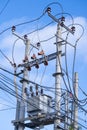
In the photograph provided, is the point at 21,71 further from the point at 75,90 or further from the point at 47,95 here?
the point at 75,90

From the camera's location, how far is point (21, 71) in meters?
21.7

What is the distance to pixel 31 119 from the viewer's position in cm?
2056

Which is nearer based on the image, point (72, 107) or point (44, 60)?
point (72, 107)

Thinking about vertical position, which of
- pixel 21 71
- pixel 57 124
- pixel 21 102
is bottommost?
pixel 57 124

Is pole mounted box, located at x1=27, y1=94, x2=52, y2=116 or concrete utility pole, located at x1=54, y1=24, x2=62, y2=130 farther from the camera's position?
pole mounted box, located at x1=27, y1=94, x2=52, y2=116

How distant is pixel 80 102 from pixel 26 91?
2762 millimetres

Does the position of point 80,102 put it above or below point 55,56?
below

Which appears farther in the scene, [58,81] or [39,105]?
[39,105]

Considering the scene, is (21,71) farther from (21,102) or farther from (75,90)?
(75,90)

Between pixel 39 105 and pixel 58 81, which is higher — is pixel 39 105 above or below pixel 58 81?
below

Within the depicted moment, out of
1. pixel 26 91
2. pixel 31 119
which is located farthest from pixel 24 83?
pixel 31 119

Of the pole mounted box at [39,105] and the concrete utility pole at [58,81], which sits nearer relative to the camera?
the concrete utility pole at [58,81]

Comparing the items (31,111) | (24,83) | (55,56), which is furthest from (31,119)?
(55,56)

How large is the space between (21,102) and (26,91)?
2.25 ft
